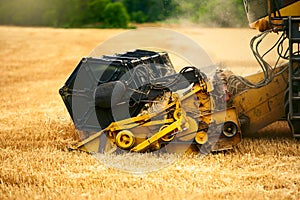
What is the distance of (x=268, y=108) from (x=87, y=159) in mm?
2222

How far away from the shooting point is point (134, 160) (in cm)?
625

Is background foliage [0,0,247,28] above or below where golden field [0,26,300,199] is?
below

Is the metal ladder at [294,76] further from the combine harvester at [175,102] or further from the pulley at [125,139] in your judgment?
the pulley at [125,139]

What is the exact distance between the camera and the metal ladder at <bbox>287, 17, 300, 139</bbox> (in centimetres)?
616

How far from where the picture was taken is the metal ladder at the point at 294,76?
6160 millimetres

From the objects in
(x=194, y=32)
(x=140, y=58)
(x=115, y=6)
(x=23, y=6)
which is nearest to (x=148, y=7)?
(x=115, y=6)

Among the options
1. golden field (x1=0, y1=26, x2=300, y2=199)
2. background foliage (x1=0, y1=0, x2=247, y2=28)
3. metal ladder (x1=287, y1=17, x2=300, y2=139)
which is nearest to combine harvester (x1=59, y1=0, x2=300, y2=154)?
metal ladder (x1=287, y1=17, x2=300, y2=139)

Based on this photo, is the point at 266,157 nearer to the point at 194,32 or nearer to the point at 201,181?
the point at 201,181

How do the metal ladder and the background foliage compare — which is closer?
the metal ladder

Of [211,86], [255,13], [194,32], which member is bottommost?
[194,32]

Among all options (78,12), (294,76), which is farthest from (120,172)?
(78,12)

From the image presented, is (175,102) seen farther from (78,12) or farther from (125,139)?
(78,12)

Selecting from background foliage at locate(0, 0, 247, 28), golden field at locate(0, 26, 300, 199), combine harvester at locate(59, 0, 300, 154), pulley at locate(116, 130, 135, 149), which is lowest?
background foliage at locate(0, 0, 247, 28)

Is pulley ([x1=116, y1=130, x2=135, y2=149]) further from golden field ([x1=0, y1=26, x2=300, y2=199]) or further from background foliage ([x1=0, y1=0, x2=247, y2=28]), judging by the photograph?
background foliage ([x1=0, y1=0, x2=247, y2=28])
